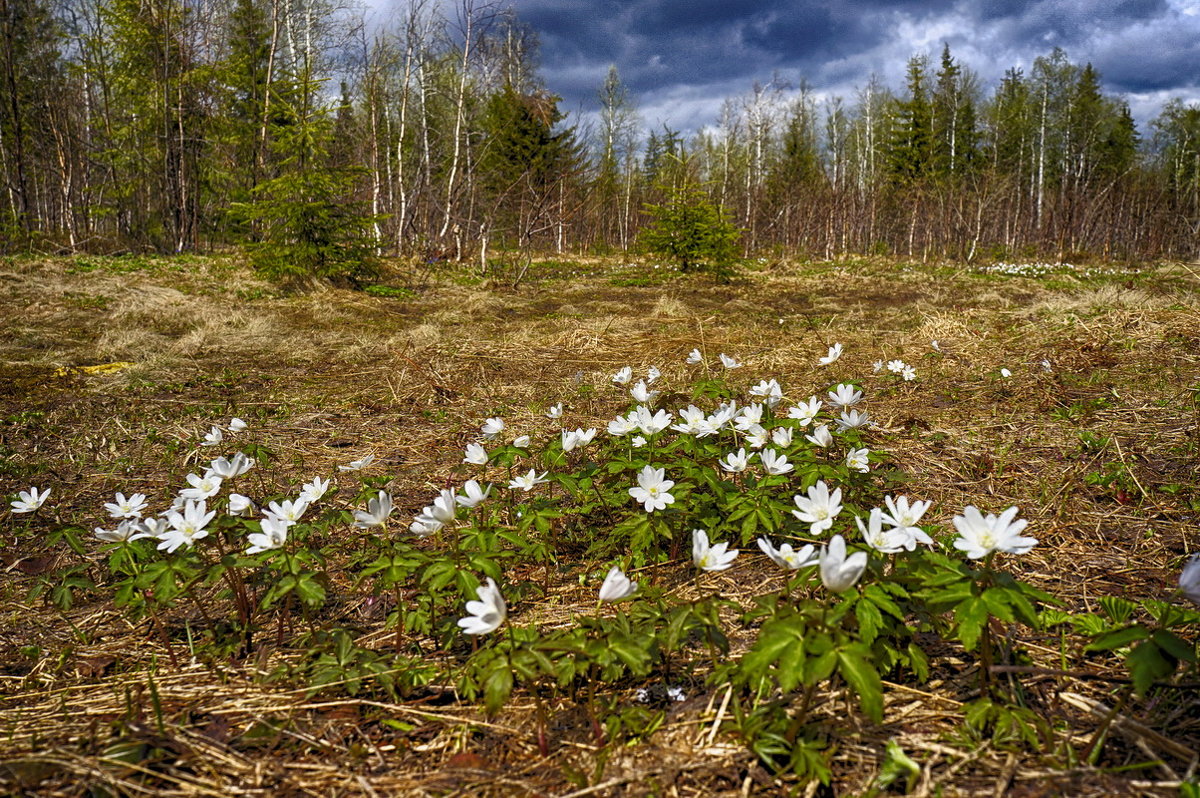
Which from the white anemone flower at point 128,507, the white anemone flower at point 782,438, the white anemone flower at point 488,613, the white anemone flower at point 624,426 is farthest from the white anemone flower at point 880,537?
the white anemone flower at point 128,507

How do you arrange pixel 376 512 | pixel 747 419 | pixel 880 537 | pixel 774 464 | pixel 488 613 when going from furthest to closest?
pixel 747 419
pixel 774 464
pixel 376 512
pixel 880 537
pixel 488 613

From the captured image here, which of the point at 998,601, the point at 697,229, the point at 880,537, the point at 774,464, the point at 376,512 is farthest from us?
the point at 697,229

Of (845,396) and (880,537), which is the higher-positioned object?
(845,396)

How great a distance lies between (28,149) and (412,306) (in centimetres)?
2051

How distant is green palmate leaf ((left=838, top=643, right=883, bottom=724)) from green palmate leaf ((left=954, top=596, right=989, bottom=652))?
0.62 feet

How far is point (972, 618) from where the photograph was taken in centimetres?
108

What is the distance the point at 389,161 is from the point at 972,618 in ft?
62.0

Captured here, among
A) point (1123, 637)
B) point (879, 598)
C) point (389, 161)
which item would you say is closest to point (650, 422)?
point (879, 598)

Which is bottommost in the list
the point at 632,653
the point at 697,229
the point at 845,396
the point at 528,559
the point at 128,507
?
the point at 528,559

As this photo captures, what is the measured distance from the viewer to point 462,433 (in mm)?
3711

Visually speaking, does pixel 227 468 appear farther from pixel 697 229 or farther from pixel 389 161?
pixel 389 161

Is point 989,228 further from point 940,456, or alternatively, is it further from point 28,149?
point 28,149

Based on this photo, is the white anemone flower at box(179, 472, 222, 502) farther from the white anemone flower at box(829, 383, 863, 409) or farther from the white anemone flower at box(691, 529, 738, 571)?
the white anemone flower at box(829, 383, 863, 409)

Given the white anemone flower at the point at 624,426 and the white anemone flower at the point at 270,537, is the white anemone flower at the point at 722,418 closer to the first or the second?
the white anemone flower at the point at 624,426
